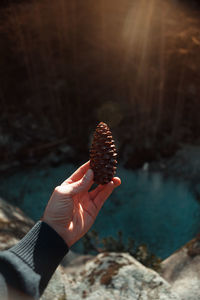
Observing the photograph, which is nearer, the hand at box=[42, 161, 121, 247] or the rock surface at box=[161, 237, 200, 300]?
the hand at box=[42, 161, 121, 247]

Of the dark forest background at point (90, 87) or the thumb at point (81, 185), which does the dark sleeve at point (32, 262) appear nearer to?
the thumb at point (81, 185)

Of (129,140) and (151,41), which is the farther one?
(129,140)

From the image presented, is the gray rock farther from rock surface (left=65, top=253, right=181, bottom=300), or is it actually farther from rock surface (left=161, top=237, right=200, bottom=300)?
rock surface (left=161, top=237, right=200, bottom=300)

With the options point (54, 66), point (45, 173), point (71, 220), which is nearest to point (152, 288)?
point (71, 220)

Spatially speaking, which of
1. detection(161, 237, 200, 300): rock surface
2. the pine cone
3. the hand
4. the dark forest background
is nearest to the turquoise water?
the dark forest background

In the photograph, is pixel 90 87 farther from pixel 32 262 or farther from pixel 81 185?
pixel 32 262

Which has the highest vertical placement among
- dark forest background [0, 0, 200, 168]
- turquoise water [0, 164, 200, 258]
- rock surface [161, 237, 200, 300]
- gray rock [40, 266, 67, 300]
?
dark forest background [0, 0, 200, 168]

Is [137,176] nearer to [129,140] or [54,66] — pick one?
[129,140]
